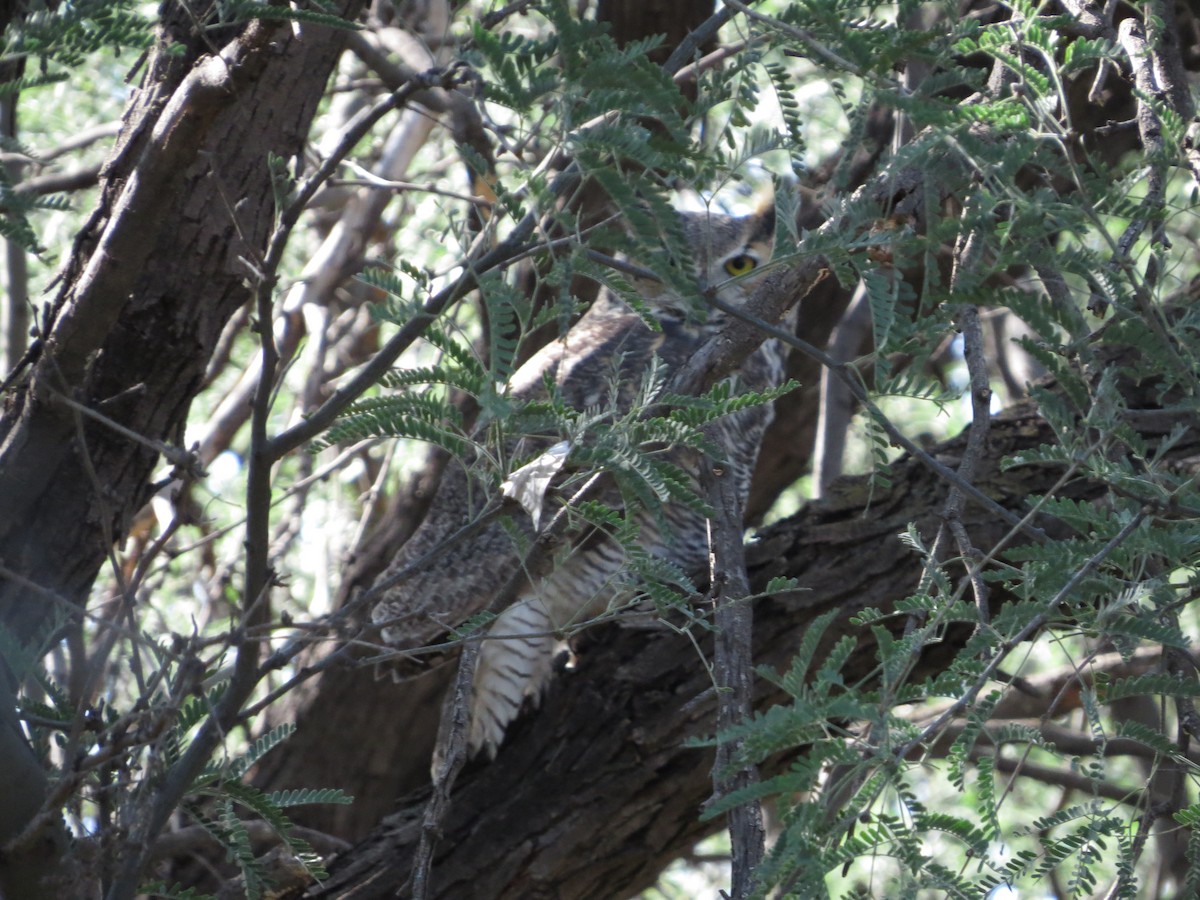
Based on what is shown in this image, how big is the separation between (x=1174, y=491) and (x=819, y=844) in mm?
459

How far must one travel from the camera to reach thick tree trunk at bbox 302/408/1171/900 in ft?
7.20

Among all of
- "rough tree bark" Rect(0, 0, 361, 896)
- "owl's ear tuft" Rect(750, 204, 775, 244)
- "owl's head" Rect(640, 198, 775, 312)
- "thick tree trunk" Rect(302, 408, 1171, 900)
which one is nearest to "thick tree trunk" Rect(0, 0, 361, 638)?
"rough tree bark" Rect(0, 0, 361, 896)

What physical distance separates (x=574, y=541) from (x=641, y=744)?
38cm

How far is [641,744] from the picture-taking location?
2227mm

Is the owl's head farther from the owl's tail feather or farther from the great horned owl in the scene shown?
the owl's tail feather

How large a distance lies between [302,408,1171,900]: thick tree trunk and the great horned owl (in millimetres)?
174

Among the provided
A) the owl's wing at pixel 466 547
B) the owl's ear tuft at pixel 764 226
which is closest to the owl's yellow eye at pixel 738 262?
the owl's ear tuft at pixel 764 226

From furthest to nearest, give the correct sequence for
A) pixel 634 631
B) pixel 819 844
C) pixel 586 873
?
pixel 634 631 → pixel 586 873 → pixel 819 844

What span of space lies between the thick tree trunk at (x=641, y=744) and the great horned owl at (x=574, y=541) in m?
0.17

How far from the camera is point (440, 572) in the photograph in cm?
258

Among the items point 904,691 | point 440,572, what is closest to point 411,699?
point 440,572

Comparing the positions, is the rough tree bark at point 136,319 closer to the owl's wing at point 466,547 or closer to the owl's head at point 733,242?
the owl's wing at point 466,547

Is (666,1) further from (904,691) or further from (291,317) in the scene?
(904,691)

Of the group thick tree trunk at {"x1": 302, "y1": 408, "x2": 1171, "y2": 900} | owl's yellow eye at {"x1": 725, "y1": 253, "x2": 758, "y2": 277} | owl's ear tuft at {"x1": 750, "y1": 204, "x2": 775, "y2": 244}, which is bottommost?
thick tree trunk at {"x1": 302, "y1": 408, "x2": 1171, "y2": 900}
